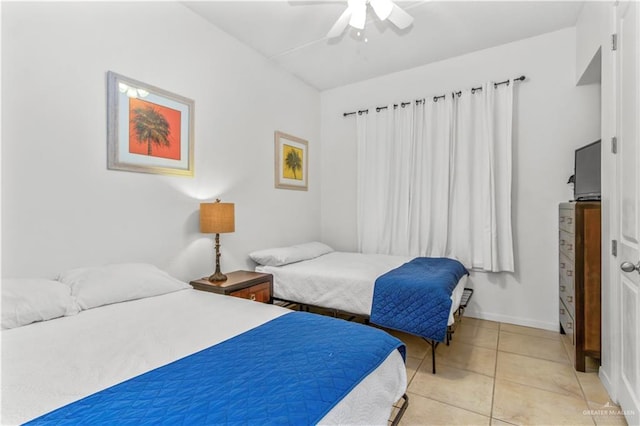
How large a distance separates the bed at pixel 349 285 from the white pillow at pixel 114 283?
1.08 metres

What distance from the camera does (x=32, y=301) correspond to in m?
1.52

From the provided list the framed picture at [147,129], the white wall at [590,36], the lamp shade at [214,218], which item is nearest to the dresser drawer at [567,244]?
the white wall at [590,36]

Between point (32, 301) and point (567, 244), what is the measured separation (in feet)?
11.6

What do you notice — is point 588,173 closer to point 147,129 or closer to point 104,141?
point 147,129

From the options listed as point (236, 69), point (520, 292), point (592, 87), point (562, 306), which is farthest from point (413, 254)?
point (236, 69)

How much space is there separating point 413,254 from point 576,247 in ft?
5.20

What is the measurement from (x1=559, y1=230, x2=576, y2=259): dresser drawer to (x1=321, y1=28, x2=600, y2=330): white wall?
10.9 inches

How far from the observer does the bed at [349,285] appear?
2.26 m

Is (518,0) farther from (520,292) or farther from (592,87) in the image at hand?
(520,292)

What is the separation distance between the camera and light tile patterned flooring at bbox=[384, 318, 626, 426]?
176cm

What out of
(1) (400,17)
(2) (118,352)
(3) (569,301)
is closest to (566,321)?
(3) (569,301)

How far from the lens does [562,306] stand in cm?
284

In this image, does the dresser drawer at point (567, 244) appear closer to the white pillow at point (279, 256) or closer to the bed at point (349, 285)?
the bed at point (349, 285)

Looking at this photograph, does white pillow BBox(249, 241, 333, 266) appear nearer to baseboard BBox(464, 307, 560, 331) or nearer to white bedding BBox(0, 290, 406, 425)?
white bedding BBox(0, 290, 406, 425)
